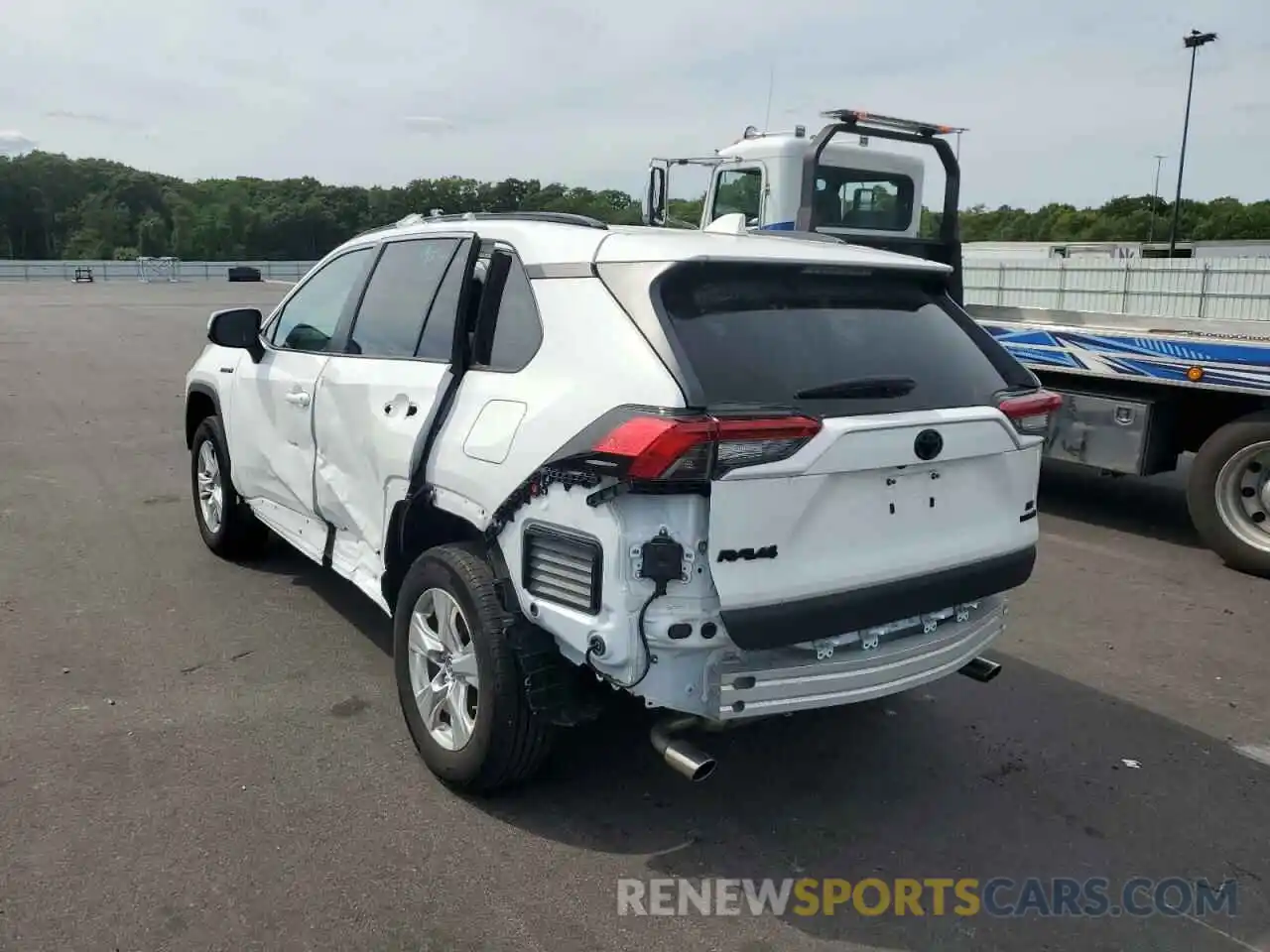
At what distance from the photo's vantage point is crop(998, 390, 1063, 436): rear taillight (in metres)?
3.63

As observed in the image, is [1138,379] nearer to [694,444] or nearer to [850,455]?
[850,455]

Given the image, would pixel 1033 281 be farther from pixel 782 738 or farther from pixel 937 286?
pixel 782 738

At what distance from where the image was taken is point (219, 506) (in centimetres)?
612

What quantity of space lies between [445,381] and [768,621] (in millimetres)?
1491

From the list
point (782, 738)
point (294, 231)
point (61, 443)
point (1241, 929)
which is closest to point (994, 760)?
point (782, 738)

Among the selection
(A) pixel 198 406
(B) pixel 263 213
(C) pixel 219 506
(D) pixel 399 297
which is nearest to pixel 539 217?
(D) pixel 399 297

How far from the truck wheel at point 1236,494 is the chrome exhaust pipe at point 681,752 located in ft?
15.9

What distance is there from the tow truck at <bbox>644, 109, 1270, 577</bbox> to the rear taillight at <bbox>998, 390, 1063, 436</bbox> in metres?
1.16

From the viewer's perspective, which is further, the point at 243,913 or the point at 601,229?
the point at 601,229

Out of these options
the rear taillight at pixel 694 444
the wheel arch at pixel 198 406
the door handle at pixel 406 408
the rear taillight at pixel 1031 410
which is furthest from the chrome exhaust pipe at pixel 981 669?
the wheel arch at pixel 198 406

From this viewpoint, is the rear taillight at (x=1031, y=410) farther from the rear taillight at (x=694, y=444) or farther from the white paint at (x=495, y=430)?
the white paint at (x=495, y=430)

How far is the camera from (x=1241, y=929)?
3078mm

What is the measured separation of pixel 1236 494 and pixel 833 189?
4883 mm

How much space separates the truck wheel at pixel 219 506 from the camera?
598 centimetres
